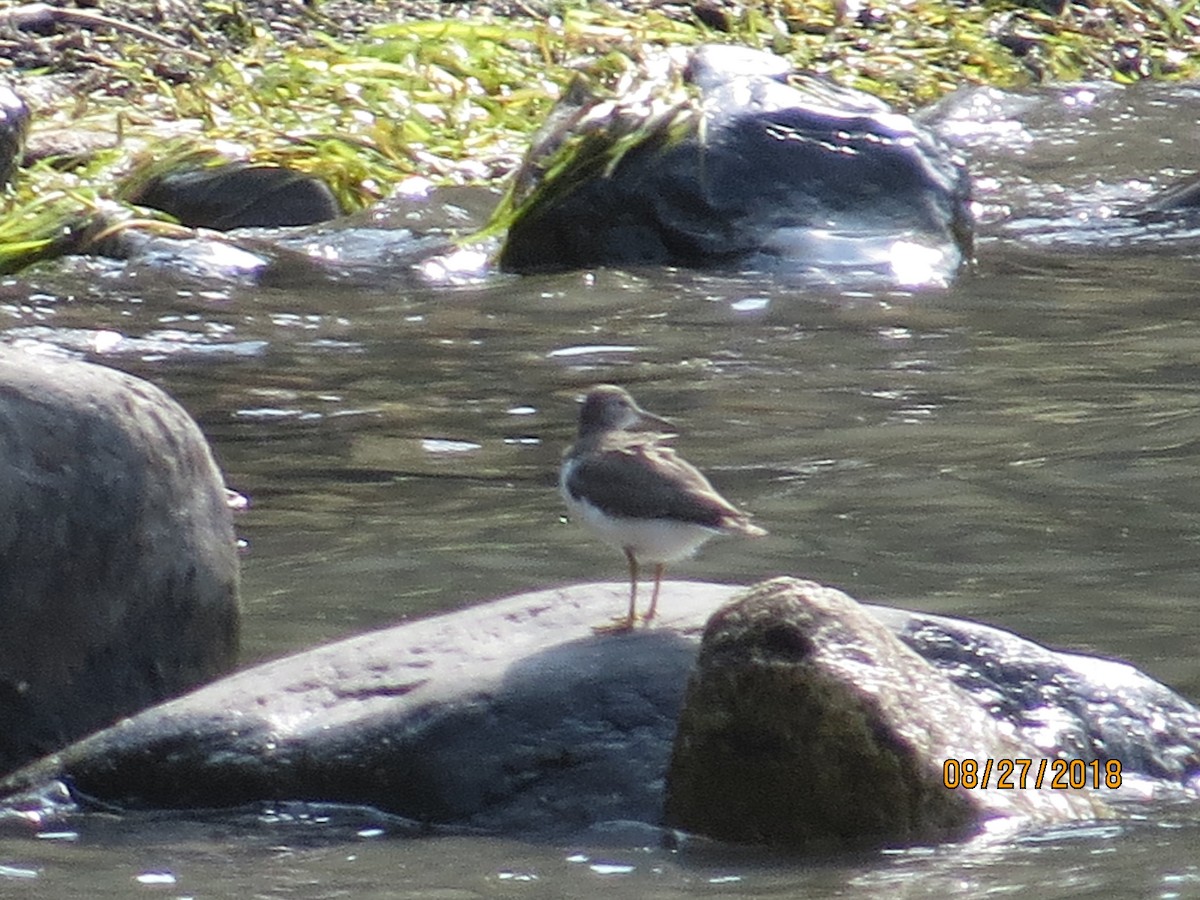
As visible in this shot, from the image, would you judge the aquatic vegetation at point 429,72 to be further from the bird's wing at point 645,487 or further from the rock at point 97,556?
the bird's wing at point 645,487

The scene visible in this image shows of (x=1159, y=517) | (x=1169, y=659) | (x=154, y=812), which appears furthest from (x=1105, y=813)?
(x=1159, y=517)

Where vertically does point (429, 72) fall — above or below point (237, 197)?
above

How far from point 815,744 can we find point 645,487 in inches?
38.9

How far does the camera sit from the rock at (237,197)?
12656 millimetres

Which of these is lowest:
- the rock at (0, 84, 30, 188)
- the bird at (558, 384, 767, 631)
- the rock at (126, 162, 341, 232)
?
the rock at (126, 162, 341, 232)

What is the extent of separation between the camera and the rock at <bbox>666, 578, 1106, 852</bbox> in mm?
4805

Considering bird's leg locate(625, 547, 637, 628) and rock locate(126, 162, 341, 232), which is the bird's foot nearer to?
bird's leg locate(625, 547, 637, 628)

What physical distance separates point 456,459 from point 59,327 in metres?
2.83

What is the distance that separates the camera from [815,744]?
483cm

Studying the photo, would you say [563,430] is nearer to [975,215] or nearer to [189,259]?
[189,259]

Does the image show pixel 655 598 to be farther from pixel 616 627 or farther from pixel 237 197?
pixel 237 197

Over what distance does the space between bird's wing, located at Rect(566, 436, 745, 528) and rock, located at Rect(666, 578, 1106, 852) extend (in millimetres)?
640

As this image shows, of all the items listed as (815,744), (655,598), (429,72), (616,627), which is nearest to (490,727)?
(616,627)
